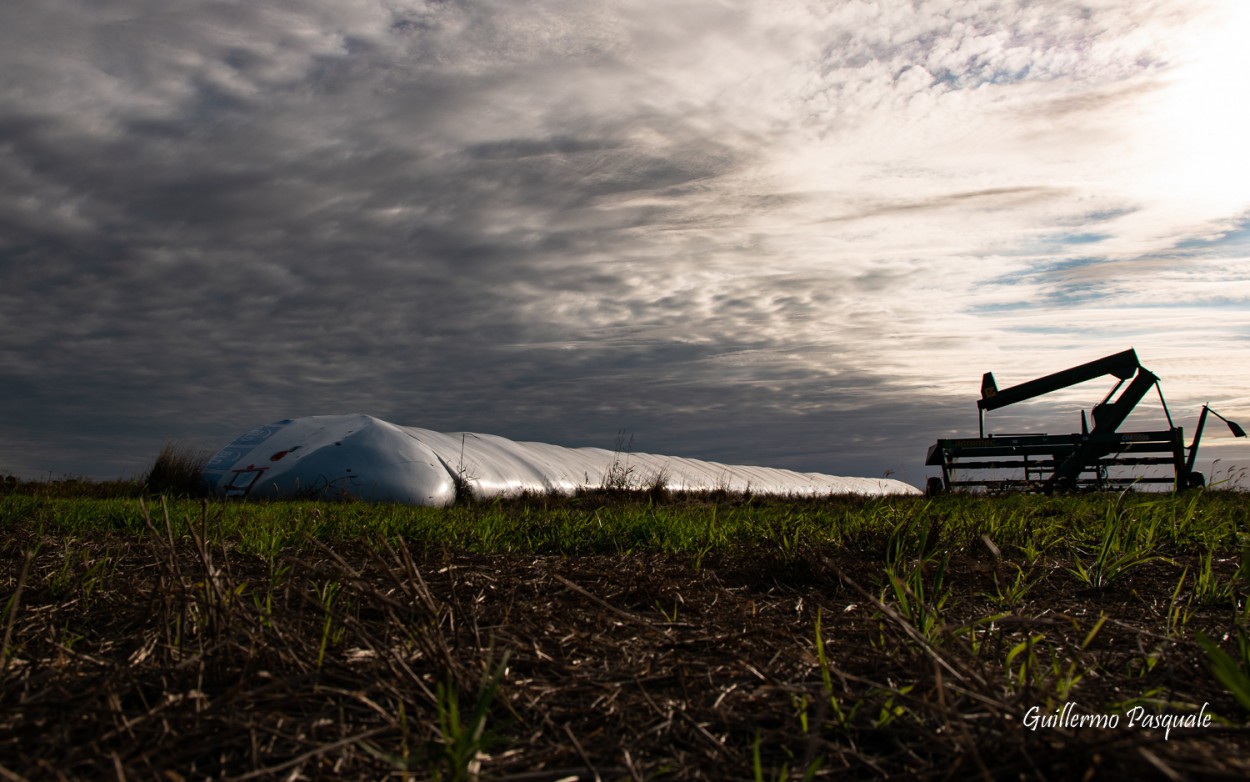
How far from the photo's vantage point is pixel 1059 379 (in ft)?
57.2

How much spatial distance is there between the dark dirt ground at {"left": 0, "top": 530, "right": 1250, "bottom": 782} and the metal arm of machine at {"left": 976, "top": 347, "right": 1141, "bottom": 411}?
1590 cm

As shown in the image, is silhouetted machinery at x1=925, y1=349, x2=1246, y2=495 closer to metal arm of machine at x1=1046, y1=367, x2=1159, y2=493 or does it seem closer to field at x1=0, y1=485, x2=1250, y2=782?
metal arm of machine at x1=1046, y1=367, x2=1159, y2=493

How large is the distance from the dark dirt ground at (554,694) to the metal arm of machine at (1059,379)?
15895mm

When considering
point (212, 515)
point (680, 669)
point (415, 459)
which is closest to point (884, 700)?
point (680, 669)

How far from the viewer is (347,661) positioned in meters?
1.90

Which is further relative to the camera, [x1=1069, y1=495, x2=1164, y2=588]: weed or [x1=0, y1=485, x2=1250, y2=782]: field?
[x1=1069, y1=495, x2=1164, y2=588]: weed

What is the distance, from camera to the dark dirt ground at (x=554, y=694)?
1.49 m

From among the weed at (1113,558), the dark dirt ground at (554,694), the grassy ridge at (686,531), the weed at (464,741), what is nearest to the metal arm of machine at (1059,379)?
the grassy ridge at (686,531)

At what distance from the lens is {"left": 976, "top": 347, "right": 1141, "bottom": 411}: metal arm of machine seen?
54.0ft

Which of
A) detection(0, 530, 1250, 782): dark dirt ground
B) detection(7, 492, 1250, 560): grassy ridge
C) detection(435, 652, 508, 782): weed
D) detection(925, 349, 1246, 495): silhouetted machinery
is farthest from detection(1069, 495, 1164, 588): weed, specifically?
detection(925, 349, 1246, 495): silhouetted machinery

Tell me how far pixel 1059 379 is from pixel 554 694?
59.3 feet

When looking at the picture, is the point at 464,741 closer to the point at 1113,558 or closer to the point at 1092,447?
the point at 1113,558

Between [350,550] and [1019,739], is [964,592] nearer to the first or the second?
[1019,739]

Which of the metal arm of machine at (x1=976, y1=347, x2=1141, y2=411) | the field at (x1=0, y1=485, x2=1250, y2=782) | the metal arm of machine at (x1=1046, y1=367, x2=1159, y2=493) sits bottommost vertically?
A: the field at (x1=0, y1=485, x2=1250, y2=782)
